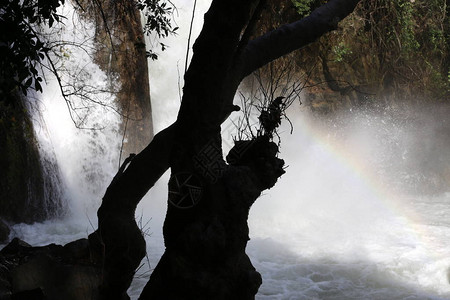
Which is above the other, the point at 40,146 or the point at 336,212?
the point at 336,212

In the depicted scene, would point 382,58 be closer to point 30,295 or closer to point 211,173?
point 30,295

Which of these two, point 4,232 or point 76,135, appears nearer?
point 4,232

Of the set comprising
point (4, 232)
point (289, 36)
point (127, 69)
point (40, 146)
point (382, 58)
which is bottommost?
point (289, 36)

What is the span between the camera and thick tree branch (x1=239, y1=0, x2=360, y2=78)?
3.27 meters

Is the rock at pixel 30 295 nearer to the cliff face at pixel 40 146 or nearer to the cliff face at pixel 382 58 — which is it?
the cliff face at pixel 40 146

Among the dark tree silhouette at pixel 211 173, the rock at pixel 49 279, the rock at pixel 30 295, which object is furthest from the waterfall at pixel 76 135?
the dark tree silhouette at pixel 211 173

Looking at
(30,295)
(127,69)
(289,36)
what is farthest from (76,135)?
(289,36)

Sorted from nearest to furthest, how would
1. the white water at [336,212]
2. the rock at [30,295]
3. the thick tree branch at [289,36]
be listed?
1. the thick tree branch at [289,36]
2. the rock at [30,295]
3. the white water at [336,212]

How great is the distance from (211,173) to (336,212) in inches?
326

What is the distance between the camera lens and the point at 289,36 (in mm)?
3410

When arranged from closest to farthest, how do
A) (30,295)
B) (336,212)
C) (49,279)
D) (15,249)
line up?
(30,295), (49,279), (15,249), (336,212)

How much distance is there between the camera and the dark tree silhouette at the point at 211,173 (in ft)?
9.33

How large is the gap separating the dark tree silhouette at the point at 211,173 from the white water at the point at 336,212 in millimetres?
2685

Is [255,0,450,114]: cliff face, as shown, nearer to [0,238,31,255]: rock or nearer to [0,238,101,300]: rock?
[0,238,31,255]: rock
